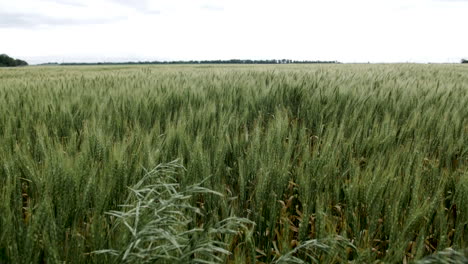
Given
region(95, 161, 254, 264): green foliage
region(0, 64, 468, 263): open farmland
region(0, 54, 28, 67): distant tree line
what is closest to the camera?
region(95, 161, 254, 264): green foliage

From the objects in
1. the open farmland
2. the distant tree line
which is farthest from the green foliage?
the distant tree line

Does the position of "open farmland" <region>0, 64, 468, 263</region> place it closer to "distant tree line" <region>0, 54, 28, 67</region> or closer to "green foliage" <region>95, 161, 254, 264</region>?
"green foliage" <region>95, 161, 254, 264</region>

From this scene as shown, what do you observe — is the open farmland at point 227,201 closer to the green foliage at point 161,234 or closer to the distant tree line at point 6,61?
the green foliage at point 161,234

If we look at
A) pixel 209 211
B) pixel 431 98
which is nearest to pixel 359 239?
pixel 209 211

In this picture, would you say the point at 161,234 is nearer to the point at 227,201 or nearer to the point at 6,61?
the point at 227,201

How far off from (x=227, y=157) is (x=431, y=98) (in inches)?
81.8

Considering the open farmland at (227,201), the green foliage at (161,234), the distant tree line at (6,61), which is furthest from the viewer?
the distant tree line at (6,61)

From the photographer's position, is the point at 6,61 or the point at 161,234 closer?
the point at 161,234

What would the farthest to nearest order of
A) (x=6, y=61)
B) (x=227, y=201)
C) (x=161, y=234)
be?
(x=6, y=61)
(x=227, y=201)
(x=161, y=234)

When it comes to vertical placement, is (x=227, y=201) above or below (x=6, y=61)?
below

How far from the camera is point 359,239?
0.92 metres

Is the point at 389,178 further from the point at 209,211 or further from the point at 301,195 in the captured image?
the point at 209,211

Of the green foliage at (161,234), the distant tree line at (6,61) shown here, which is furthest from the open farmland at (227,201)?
the distant tree line at (6,61)

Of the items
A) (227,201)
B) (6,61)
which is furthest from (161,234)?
(6,61)
